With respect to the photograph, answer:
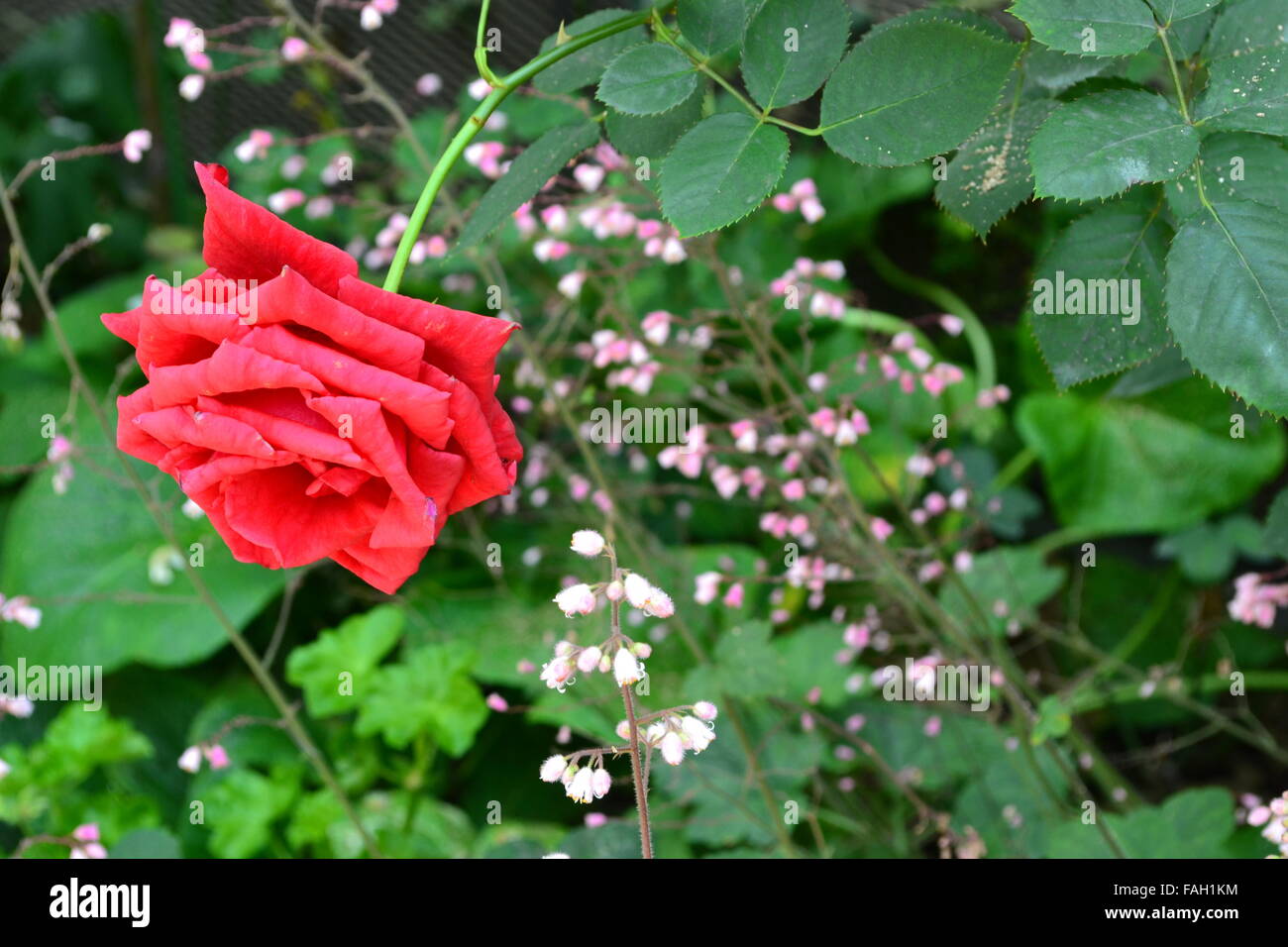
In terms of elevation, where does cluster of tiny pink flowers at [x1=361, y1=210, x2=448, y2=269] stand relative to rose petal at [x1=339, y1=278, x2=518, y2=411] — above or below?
above

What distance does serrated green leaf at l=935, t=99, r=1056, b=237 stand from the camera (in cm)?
63

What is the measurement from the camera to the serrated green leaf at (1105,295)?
23.4 inches

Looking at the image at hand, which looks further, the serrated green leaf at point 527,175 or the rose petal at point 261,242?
the serrated green leaf at point 527,175

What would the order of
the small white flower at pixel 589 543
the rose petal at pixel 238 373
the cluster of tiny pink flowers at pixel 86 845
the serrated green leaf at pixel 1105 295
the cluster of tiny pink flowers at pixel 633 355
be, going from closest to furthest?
the rose petal at pixel 238 373 < the small white flower at pixel 589 543 < the serrated green leaf at pixel 1105 295 < the cluster of tiny pink flowers at pixel 86 845 < the cluster of tiny pink flowers at pixel 633 355

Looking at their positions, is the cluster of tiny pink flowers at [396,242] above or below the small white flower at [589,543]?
above

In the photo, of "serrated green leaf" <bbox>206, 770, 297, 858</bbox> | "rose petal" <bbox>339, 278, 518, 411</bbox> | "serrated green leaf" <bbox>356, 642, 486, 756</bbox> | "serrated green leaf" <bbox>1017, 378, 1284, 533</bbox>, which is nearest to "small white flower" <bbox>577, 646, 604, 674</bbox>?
"rose petal" <bbox>339, 278, 518, 411</bbox>

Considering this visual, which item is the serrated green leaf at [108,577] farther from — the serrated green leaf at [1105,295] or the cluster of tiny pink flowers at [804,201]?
the serrated green leaf at [1105,295]

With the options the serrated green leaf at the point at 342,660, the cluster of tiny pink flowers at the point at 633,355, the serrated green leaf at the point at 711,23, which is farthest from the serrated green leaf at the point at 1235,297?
the serrated green leaf at the point at 342,660

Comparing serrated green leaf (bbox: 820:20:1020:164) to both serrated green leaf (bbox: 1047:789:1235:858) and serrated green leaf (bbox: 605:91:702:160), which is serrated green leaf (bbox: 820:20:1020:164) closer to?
serrated green leaf (bbox: 605:91:702:160)

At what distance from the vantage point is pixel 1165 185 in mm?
575

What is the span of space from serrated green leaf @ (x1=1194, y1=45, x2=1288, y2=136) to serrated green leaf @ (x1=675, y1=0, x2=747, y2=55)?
0.22 m
